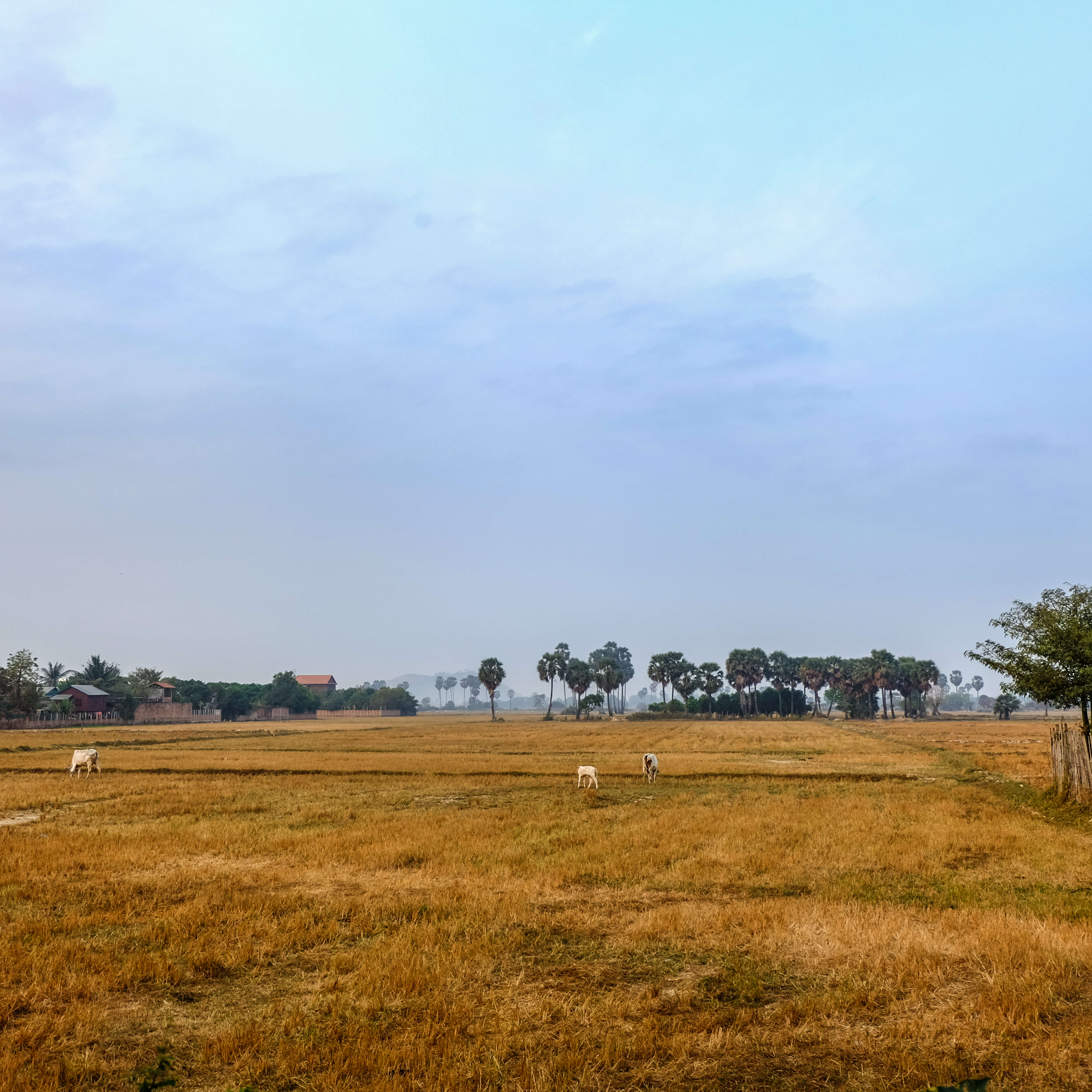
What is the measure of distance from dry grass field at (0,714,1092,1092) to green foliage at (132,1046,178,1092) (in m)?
0.18

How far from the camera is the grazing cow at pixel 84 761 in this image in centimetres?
4025

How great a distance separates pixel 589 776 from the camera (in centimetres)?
3491

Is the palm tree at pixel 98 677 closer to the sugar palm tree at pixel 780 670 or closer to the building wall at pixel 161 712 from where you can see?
the building wall at pixel 161 712

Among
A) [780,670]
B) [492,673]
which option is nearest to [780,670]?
[780,670]

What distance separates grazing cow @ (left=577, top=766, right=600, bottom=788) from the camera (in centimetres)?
3434

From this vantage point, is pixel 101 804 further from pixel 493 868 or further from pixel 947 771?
pixel 947 771

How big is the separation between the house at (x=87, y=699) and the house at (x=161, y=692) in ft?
61.7

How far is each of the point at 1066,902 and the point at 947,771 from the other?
A: 1245 inches

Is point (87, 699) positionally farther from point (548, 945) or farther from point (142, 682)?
point (548, 945)

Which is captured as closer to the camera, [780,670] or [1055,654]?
[1055,654]

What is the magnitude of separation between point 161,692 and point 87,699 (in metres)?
29.3

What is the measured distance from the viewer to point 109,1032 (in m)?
9.11

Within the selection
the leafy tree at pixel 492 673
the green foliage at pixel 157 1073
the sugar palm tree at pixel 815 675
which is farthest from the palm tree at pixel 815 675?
the green foliage at pixel 157 1073

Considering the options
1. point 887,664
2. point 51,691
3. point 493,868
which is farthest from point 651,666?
point 493,868
